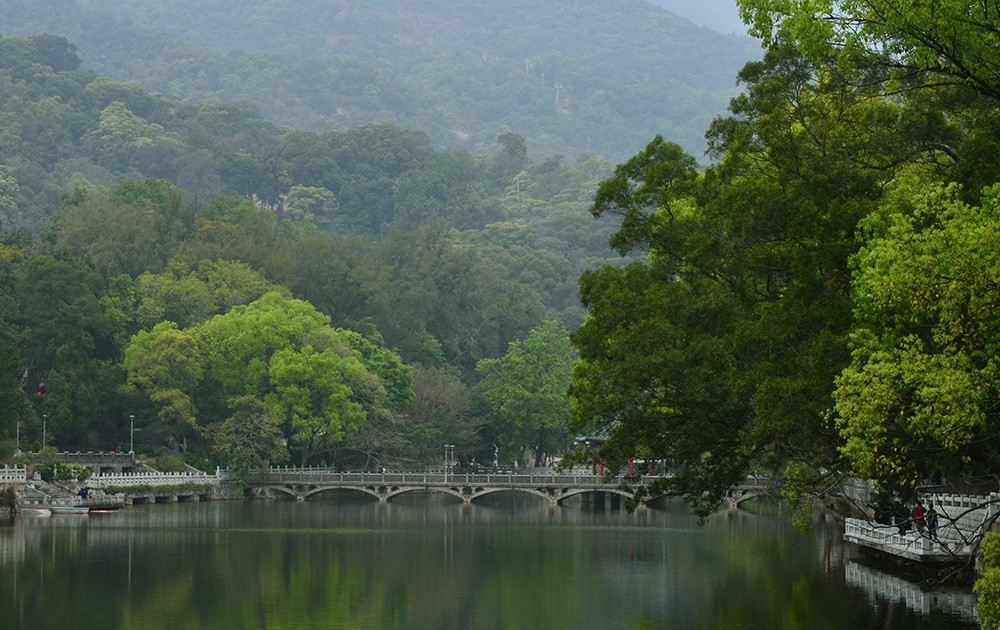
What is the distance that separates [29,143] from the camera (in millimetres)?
183750

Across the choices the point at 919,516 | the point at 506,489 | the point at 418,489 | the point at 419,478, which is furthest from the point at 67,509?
the point at 919,516

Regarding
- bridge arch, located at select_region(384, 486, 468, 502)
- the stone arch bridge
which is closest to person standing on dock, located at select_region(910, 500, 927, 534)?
the stone arch bridge

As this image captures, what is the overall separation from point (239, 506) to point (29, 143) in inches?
4445

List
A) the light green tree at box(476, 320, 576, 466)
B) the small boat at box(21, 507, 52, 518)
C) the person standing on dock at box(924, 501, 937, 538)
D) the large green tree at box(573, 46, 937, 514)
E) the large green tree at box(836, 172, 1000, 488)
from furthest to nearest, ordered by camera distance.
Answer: the light green tree at box(476, 320, 576, 466) < the small boat at box(21, 507, 52, 518) < the person standing on dock at box(924, 501, 937, 538) < the large green tree at box(573, 46, 937, 514) < the large green tree at box(836, 172, 1000, 488)

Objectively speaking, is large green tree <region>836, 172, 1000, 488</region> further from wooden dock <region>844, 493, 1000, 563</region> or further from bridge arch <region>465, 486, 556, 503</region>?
bridge arch <region>465, 486, 556, 503</region>

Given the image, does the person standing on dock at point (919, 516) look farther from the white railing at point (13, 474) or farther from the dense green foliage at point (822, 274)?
the white railing at point (13, 474)

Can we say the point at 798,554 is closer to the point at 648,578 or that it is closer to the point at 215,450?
the point at 648,578

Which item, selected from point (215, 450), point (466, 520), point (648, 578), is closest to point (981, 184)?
point (648, 578)

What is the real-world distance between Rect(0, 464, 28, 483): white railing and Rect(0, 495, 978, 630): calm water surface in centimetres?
405

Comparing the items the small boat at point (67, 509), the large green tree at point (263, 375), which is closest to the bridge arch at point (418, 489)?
the large green tree at point (263, 375)

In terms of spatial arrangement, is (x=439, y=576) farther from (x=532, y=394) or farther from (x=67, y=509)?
(x=532, y=394)

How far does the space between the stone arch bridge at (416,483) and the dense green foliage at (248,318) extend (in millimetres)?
1951

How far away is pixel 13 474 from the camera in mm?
72500

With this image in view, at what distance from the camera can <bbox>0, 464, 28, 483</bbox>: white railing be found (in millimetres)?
71562
